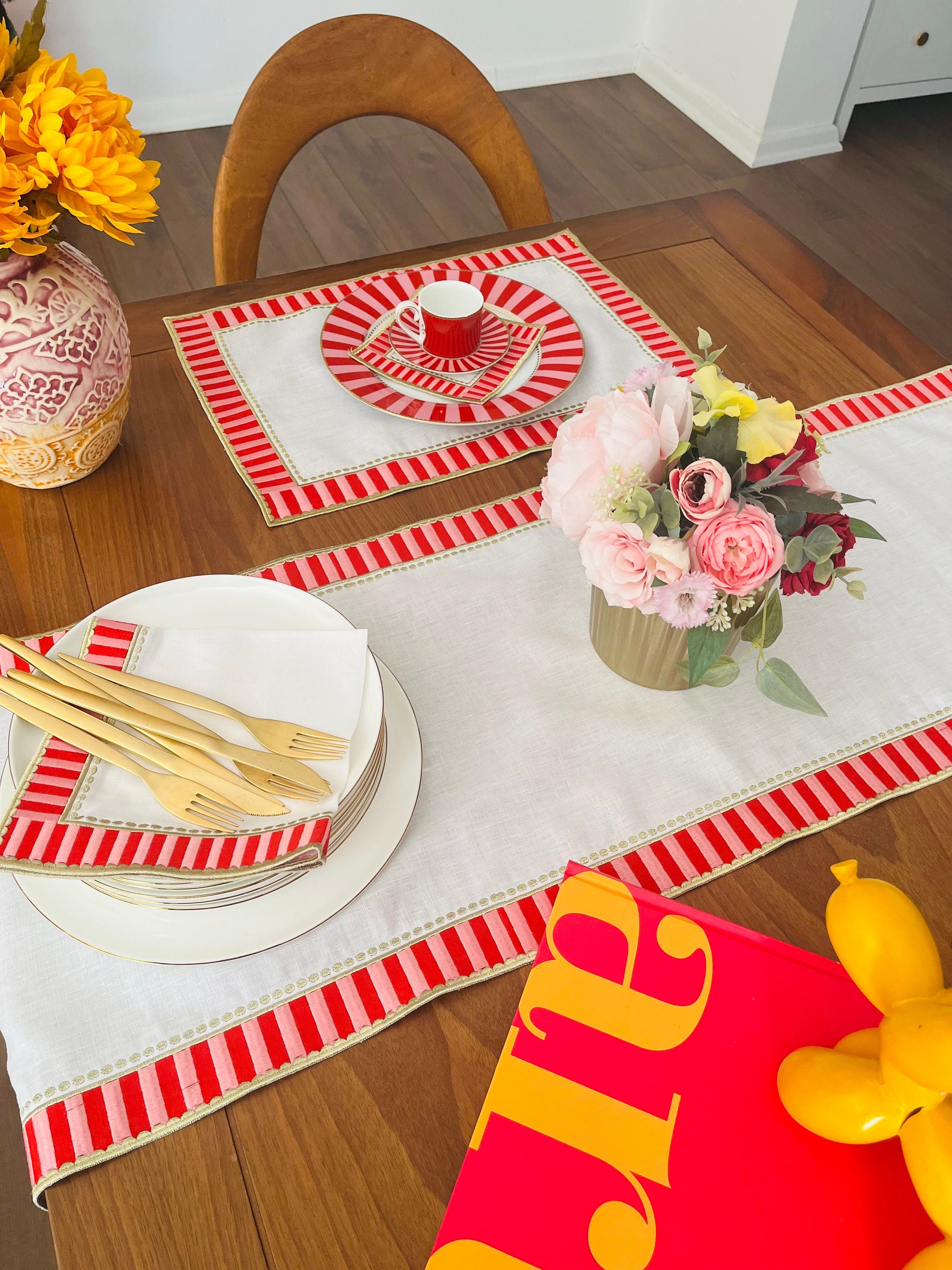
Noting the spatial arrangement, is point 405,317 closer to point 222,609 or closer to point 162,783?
point 222,609

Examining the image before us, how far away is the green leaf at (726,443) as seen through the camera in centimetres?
51

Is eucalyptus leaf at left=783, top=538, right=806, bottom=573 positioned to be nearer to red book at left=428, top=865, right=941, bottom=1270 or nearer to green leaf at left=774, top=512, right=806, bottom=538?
green leaf at left=774, top=512, right=806, bottom=538

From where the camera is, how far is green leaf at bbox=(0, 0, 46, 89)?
57 centimetres

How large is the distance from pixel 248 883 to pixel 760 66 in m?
2.83

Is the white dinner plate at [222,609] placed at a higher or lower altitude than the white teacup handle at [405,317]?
lower

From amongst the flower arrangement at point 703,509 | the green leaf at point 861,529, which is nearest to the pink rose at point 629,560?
the flower arrangement at point 703,509

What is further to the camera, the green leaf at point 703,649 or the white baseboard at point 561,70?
the white baseboard at point 561,70

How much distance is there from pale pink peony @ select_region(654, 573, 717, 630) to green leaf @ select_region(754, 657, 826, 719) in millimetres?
61

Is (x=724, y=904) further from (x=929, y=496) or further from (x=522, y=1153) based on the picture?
(x=929, y=496)

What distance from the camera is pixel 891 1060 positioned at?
365 mm

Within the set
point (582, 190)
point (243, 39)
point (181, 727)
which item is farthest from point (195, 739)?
point (243, 39)

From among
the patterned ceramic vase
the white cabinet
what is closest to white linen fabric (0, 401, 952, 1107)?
the patterned ceramic vase

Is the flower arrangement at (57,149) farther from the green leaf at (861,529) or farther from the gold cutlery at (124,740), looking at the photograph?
the green leaf at (861,529)

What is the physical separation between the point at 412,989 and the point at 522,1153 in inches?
4.4
